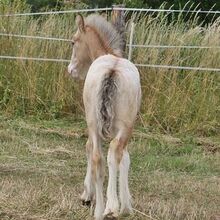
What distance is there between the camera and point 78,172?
21.5ft

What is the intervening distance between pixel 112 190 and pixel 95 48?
6.01ft

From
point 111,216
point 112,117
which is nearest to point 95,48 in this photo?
point 112,117

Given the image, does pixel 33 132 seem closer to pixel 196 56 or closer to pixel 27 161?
pixel 27 161

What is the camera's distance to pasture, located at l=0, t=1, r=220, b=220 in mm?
6180

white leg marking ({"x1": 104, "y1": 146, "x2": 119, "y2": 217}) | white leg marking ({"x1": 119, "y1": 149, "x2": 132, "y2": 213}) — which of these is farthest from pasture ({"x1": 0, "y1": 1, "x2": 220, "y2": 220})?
white leg marking ({"x1": 104, "y1": 146, "x2": 119, "y2": 217})

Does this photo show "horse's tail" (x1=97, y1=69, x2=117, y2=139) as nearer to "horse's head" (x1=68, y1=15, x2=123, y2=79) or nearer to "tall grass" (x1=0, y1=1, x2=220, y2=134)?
"horse's head" (x1=68, y1=15, x2=123, y2=79)

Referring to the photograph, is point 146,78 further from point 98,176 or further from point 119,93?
point 98,176

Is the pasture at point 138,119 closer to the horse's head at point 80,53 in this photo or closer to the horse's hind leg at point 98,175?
the horse's hind leg at point 98,175

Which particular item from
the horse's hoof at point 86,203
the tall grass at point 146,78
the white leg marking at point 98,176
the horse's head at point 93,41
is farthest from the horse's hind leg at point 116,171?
the tall grass at point 146,78

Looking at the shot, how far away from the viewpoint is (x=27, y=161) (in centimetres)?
693

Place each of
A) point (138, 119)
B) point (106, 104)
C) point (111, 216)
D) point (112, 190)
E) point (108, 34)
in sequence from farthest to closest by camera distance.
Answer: point (138, 119) < point (108, 34) < point (106, 104) < point (112, 190) < point (111, 216)

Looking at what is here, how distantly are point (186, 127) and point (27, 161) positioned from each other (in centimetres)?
301

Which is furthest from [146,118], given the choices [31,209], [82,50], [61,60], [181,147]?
[31,209]

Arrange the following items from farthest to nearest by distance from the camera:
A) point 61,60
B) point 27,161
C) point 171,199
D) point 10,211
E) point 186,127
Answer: point 61,60 < point 186,127 < point 27,161 < point 171,199 < point 10,211
